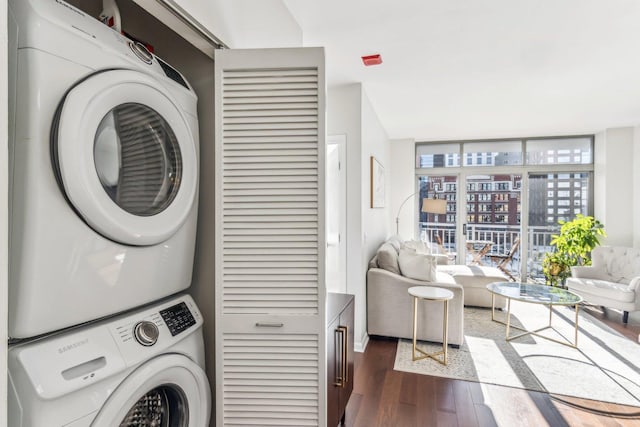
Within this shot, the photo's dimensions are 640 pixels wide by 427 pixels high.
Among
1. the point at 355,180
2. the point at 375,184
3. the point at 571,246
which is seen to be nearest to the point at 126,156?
the point at 355,180

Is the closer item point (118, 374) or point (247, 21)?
point (118, 374)

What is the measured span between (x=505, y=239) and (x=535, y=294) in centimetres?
290

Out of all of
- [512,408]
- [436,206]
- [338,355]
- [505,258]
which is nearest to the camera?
[338,355]

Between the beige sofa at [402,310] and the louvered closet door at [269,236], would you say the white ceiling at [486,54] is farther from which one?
the beige sofa at [402,310]

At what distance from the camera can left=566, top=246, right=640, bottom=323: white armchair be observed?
361 centimetres

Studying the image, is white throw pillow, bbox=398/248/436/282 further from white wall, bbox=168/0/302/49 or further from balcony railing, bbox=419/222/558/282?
balcony railing, bbox=419/222/558/282

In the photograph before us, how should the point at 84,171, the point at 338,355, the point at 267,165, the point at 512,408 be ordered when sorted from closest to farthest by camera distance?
1. the point at 84,171
2. the point at 267,165
3. the point at 338,355
4. the point at 512,408

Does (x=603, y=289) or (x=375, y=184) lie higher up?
(x=375, y=184)

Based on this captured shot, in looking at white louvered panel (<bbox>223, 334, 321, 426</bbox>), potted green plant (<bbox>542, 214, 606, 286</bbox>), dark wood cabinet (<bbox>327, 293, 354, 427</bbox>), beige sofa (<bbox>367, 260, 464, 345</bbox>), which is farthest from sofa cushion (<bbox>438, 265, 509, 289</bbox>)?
white louvered panel (<bbox>223, 334, 321, 426</bbox>)

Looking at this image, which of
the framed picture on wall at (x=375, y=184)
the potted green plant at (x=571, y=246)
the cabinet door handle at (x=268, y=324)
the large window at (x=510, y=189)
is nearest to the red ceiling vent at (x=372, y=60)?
the framed picture on wall at (x=375, y=184)

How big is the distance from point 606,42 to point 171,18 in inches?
118

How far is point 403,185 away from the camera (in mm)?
5941

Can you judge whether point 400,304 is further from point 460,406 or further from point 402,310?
point 460,406

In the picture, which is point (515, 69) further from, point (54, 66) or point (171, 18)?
point (54, 66)
